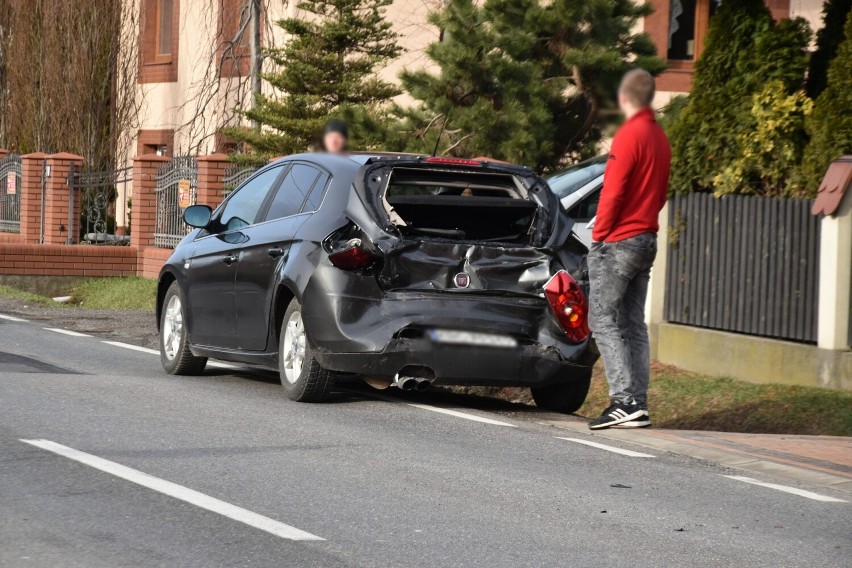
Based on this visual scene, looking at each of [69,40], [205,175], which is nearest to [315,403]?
[205,175]

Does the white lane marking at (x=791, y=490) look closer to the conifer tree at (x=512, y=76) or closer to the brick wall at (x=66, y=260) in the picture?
the conifer tree at (x=512, y=76)

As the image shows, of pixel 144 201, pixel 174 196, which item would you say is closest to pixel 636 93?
pixel 174 196

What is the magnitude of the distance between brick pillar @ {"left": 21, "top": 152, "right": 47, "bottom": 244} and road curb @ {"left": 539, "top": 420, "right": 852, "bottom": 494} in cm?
2042

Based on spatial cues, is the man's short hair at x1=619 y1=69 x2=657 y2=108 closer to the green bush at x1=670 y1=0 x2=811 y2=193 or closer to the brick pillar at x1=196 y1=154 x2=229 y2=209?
the green bush at x1=670 y1=0 x2=811 y2=193

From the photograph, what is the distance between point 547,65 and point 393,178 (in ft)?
33.2

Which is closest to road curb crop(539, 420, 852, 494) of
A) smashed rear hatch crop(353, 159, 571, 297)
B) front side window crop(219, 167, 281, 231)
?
smashed rear hatch crop(353, 159, 571, 297)

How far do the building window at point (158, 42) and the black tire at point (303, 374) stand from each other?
24.7 m

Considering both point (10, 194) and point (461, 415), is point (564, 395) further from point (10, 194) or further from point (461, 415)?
point (10, 194)

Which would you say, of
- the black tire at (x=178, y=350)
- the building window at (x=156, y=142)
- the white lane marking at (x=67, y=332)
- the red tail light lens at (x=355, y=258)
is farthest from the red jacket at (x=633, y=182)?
the building window at (x=156, y=142)

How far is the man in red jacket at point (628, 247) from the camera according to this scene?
925 cm

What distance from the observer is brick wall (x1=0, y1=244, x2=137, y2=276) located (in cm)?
2436

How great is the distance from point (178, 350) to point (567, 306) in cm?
334

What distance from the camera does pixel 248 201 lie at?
11320mm

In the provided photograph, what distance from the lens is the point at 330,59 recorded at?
24.8 m
